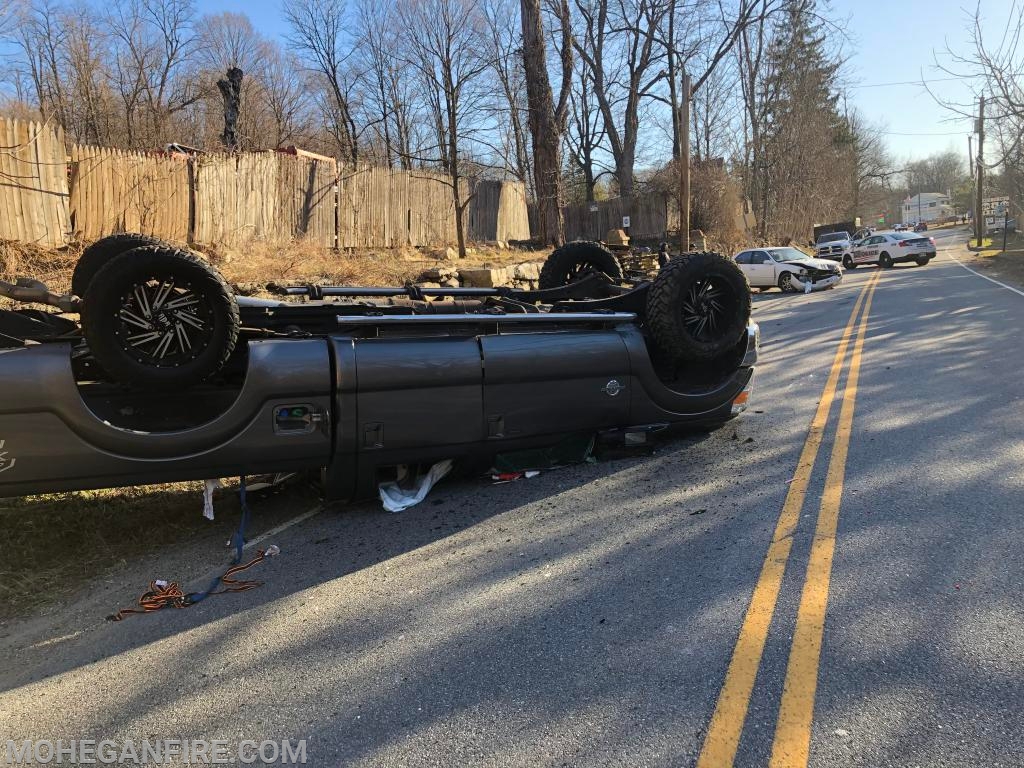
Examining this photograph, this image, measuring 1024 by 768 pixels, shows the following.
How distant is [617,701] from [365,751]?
101 centimetres

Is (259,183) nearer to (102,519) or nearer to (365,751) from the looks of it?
(102,519)

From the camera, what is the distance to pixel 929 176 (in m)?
149

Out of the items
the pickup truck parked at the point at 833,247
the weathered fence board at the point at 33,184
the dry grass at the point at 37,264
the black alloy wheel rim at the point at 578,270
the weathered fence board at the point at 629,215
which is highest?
the weathered fence board at the point at 629,215

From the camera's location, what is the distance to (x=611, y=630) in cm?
325

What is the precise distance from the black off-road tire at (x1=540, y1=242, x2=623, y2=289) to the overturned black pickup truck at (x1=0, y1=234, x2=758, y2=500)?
5.96ft

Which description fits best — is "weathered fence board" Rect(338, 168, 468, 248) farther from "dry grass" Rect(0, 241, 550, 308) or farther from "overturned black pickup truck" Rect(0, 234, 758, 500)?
"overturned black pickup truck" Rect(0, 234, 758, 500)

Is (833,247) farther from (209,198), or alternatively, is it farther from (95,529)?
(95,529)

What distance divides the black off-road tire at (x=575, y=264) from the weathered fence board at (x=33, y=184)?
7.36 meters

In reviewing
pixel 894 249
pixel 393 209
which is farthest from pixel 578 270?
pixel 894 249

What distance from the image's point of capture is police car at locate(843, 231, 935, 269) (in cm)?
3155

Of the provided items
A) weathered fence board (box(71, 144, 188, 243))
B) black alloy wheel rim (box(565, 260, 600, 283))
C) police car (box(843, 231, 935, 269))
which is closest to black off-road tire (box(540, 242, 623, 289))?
black alloy wheel rim (box(565, 260, 600, 283))

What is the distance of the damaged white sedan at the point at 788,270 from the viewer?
22641mm

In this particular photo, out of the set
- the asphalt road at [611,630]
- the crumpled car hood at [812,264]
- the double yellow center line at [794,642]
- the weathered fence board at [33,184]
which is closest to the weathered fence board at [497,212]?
the crumpled car hood at [812,264]

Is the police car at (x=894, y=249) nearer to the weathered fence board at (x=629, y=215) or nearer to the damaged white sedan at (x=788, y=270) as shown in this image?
the weathered fence board at (x=629, y=215)
